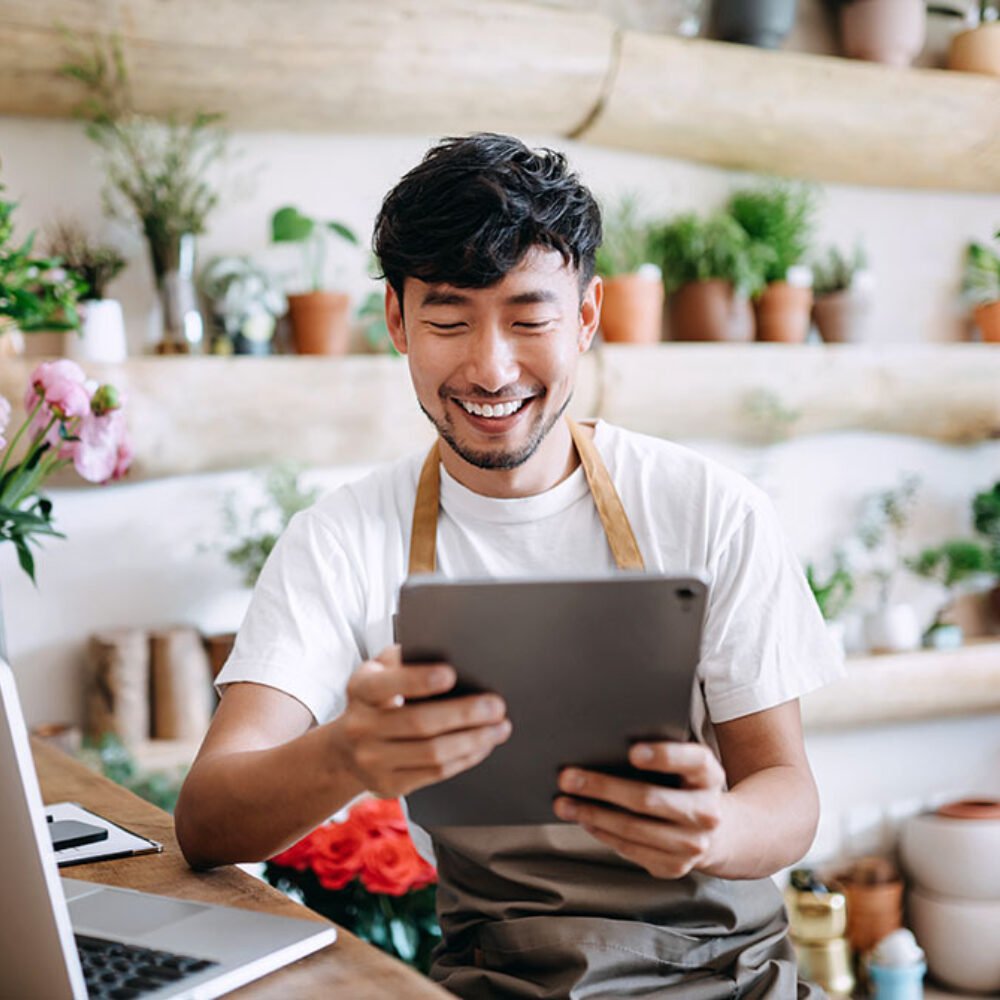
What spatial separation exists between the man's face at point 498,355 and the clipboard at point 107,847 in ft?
1.91

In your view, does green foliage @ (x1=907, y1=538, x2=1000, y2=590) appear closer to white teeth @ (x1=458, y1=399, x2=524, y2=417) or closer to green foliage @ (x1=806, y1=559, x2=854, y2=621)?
green foliage @ (x1=806, y1=559, x2=854, y2=621)

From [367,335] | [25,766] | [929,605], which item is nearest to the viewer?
[25,766]

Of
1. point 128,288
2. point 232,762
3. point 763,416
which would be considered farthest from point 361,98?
point 232,762

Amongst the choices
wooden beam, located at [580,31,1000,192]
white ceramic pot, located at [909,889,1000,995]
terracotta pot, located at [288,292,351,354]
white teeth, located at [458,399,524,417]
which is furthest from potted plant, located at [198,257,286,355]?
white ceramic pot, located at [909,889,1000,995]

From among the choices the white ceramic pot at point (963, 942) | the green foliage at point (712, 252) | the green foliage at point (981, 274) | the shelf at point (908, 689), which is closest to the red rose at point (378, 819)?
the shelf at point (908, 689)

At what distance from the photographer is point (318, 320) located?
2.93m

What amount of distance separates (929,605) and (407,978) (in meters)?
3.20

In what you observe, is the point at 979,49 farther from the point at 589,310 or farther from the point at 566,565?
the point at 566,565

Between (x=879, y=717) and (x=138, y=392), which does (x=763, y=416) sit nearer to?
(x=879, y=717)

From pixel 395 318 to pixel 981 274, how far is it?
2.95 metres

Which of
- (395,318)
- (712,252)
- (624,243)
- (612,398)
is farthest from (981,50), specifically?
(395,318)

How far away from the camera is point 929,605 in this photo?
391cm

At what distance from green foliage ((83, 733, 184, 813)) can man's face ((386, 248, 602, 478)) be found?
4.11 feet

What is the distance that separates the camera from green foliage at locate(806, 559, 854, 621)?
3.44 metres
